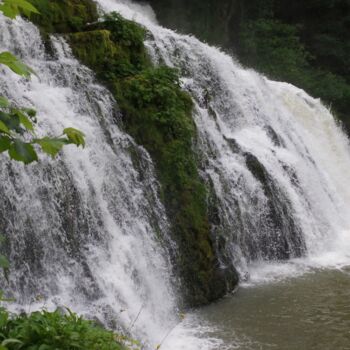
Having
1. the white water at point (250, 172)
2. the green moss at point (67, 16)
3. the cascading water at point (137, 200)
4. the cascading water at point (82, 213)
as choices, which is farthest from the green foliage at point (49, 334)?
the green moss at point (67, 16)

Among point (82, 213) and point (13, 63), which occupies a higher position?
point (13, 63)

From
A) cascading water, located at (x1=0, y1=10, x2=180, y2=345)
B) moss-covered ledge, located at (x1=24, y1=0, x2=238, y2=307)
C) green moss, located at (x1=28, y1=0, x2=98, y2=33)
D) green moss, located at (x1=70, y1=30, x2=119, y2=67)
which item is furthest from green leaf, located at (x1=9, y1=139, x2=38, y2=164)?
green moss, located at (x1=28, y1=0, x2=98, y2=33)

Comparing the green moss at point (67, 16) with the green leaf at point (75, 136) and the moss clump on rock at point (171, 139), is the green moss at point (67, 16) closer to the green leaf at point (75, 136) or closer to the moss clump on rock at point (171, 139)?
the moss clump on rock at point (171, 139)

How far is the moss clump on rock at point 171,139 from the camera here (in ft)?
22.3

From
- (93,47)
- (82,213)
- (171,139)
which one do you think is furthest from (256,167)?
(82,213)

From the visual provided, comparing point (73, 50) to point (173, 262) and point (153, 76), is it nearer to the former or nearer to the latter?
point (153, 76)

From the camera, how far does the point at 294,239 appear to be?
342 inches

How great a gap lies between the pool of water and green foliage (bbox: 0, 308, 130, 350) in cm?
278

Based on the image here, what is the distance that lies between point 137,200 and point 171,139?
1171 mm

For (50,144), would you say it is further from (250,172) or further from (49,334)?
(250,172)

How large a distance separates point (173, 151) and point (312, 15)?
55.4ft

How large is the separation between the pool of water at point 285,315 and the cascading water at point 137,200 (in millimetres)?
325

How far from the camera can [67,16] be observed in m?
7.94

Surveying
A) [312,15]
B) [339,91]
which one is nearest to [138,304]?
[339,91]
